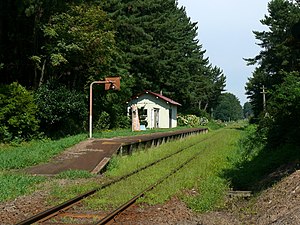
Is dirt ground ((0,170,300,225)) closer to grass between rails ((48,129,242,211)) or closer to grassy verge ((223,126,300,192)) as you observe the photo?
grass between rails ((48,129,242,211))

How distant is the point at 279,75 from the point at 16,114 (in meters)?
31.7

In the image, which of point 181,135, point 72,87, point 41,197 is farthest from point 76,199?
point 181,135

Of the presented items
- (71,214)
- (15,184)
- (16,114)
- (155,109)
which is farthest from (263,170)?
(155,109)

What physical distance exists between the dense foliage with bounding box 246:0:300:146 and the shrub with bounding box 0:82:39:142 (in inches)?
421

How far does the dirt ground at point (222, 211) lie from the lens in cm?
699

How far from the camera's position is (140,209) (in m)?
8.02

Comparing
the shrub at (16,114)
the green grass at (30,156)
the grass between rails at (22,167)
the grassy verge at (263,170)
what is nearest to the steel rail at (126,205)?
the grassy verge at (263,170)

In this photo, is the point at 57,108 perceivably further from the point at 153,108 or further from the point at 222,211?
the point at 153,108

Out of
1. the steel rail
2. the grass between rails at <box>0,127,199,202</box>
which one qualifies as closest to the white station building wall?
the grass between rails at <box>0,127,199,202</box>

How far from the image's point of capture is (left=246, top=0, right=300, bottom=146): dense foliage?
48.7ft

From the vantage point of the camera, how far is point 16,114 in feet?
63.3

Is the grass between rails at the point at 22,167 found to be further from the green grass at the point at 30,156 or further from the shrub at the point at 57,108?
the shrub at the point at 57,108

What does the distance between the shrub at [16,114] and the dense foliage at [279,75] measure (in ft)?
35.1

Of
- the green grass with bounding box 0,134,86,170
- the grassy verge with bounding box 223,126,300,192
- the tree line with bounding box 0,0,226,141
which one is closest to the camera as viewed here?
the grassy verge with bounding box 223,126,300,192
